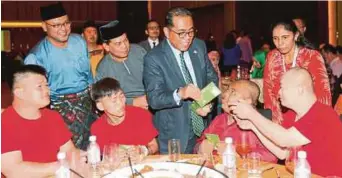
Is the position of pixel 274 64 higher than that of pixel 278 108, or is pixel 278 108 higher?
pixel 274 64

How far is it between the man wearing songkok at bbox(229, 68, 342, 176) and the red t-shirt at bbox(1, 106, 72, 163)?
3.40 feet

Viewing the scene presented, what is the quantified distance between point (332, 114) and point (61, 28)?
2.00 metres

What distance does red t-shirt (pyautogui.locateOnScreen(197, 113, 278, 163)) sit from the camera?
2645mm

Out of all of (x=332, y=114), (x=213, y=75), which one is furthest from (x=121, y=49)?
(x=332, y=114)

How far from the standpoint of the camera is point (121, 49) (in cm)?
356

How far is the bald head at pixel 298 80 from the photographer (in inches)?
88.7

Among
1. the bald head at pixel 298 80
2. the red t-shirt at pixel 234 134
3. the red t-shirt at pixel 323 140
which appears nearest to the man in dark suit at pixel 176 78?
the red t-shirt at pixel 234 134

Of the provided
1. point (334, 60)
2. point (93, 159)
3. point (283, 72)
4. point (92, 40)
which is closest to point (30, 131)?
point (93, 159)

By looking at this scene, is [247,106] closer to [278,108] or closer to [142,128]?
[142,128]

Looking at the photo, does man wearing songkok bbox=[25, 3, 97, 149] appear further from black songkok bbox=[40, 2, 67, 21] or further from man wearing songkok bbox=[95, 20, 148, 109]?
man wearing songkok bbox=[95, 20, 148, 109]

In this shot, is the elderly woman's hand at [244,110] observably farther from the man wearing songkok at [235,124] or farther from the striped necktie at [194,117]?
the striped necktie at [194,117]

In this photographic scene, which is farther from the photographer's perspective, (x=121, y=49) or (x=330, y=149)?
(x=121, y=49)

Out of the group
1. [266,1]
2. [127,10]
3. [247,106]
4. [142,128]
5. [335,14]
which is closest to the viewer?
[247,106]

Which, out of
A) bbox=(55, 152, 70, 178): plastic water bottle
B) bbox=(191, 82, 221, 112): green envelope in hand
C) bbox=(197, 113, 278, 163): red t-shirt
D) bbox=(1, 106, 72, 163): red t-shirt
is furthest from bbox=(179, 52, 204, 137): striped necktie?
bbox=(55, 152, 70, 178): plastic water bottle
